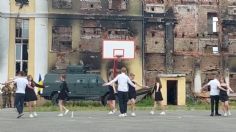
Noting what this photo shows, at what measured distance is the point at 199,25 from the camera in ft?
157

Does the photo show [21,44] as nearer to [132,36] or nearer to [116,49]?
[116,49]

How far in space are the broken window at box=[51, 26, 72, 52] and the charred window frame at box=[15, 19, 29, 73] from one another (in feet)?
7.37

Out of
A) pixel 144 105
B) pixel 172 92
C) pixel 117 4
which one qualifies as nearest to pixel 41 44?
pixel 117 4

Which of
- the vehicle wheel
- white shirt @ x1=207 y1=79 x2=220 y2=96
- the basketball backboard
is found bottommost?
the vehicle wheel

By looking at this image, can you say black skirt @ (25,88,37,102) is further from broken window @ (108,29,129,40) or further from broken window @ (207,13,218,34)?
broken window @ (207,13,218,34)

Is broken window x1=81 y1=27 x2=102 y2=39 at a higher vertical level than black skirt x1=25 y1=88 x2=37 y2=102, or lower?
higher

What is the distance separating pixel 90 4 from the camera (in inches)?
1823

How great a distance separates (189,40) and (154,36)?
3.06m

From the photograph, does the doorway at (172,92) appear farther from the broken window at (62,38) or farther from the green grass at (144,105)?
the broken window at (62,38)

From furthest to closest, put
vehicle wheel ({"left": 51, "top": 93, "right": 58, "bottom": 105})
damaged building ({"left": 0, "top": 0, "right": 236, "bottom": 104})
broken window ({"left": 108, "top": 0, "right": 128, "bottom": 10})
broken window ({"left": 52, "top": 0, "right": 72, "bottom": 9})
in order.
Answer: broken window ({"left": 108, "top": 0, "right": 128, "bottom": 10})
broken window ({"left": 52, "top": 0, "right": 72, "bottom": 9})
damaged building ({"left": 0, "top": 0, "right": 236, "bottom": 104})
vehicle wheel ({"left": 51, "top": 93, "right": 58, "bottom": 105})

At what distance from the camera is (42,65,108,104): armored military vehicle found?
39938mm

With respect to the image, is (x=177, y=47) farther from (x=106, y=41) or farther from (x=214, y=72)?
(x=106, y=41)

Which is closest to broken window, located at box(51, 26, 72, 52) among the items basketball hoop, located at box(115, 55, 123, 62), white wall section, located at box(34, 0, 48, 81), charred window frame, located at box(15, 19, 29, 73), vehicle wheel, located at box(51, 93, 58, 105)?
white wall section, located at box(34, 0, 48, 81)

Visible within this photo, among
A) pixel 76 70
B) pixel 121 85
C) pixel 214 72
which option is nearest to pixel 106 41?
pixel 76 70
